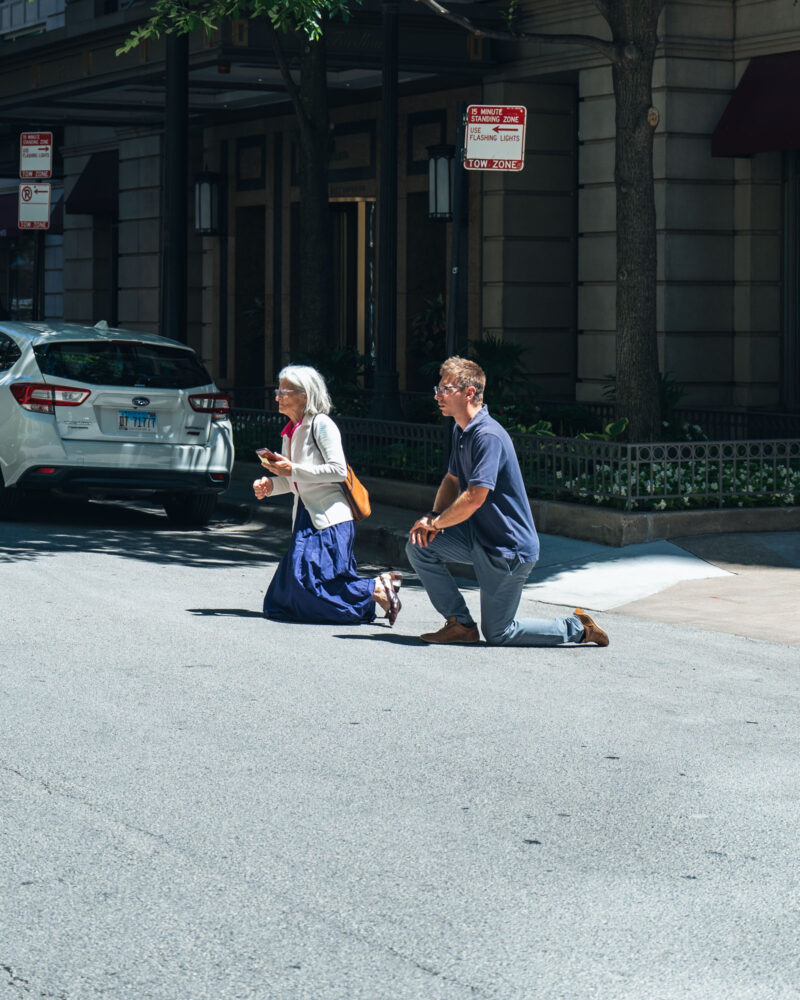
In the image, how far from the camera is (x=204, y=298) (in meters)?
28.2

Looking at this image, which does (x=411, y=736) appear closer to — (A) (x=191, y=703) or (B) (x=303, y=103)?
(A) (x=191, y=703)

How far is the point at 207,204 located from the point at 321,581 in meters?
18.2

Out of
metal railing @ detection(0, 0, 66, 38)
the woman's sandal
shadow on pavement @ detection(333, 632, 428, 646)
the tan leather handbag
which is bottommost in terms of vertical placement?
shadow on pavement @ detection(333, 632, 428, 646)

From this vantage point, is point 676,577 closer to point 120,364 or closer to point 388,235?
point 120,364

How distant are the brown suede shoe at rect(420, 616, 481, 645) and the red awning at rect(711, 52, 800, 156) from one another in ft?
31.5

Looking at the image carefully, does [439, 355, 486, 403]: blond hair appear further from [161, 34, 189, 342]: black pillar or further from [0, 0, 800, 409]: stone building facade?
[161, 34, 189, 342]: black pillar

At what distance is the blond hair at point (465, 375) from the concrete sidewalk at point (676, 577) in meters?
2.28

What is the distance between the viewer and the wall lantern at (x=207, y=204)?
26.9 meters

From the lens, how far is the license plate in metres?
13.7

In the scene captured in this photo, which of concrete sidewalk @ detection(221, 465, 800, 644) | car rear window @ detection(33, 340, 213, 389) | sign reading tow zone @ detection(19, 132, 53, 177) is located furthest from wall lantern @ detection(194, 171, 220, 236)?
concrete sidewalk @ detection(221, 465, 800, 644)

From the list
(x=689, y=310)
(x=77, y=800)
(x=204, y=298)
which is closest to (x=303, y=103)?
(x=689, y=310)

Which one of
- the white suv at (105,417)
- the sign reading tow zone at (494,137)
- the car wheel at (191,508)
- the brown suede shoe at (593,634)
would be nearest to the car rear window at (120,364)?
the white suv at (105,417)

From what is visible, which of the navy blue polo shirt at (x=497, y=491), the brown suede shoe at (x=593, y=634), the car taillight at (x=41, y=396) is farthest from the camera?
the car taillight at (x=41, y=396)

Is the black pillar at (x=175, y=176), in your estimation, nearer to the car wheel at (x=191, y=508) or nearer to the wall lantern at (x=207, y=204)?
the car wheel at (x=191, y=508)
